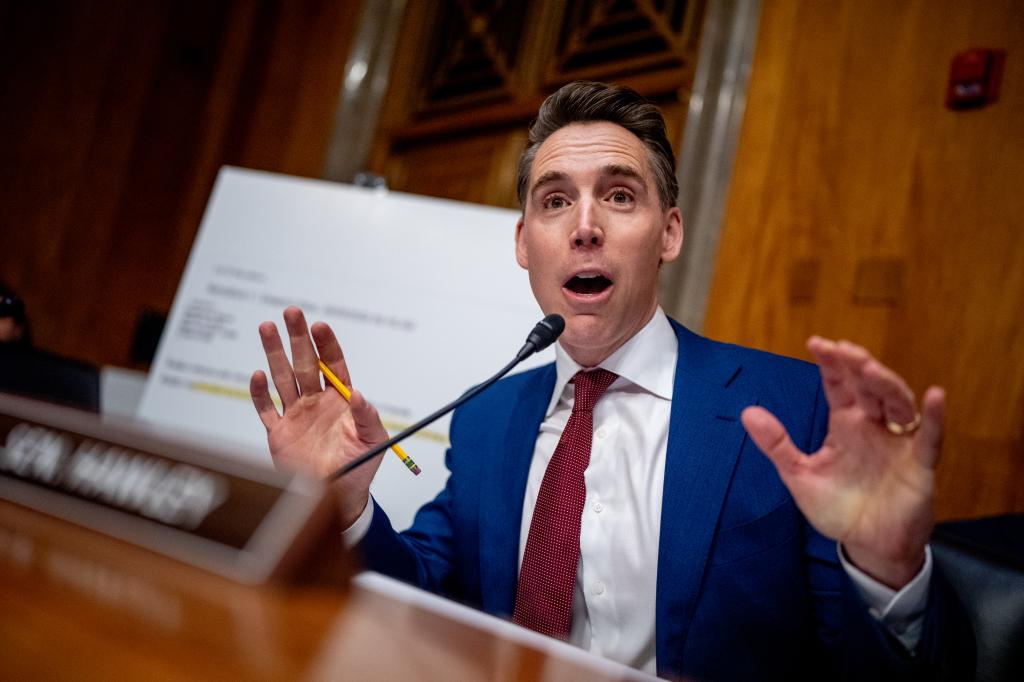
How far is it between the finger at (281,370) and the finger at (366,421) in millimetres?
105

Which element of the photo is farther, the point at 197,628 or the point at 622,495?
the point at 622,495

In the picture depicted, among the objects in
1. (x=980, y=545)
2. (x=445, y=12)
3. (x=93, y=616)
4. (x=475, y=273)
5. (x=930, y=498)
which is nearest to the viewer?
(x=93, y=616)

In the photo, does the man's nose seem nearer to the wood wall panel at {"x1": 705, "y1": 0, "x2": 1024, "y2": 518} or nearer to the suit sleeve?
the suit sleeve

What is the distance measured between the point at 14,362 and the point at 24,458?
4.11ft

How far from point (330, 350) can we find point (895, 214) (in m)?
1.52

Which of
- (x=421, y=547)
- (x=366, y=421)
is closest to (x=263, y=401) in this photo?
(x=366, y=421)

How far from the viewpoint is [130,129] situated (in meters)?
3.39

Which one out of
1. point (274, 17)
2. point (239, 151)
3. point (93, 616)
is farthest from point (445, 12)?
point (93, 616)

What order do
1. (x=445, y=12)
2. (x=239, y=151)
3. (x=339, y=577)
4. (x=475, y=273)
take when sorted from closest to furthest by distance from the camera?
1. (x=339, y=577)
2. (x=475, y=273)
3. (x=445, y=12)
4. (x=239, y=151)

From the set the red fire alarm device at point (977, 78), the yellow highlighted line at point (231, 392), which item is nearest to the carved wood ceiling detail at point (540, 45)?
the red fire alarm device at point (977, 78)

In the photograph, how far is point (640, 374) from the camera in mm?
1270

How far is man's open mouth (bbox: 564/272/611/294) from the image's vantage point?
→ 4.38ft

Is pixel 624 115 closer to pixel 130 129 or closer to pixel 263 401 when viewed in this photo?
pixel 263 401

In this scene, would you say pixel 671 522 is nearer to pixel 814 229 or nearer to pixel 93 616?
pixel 93 616
